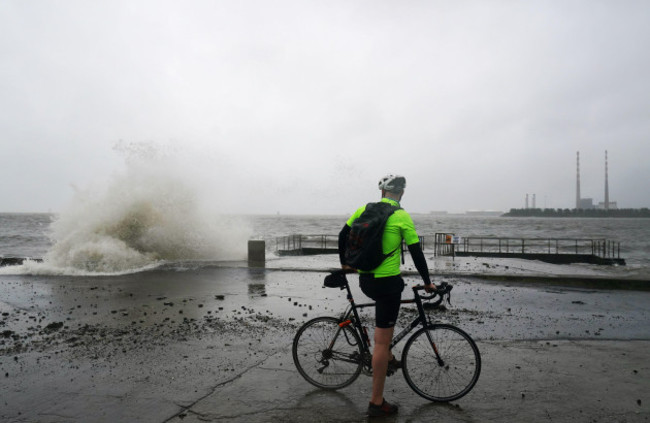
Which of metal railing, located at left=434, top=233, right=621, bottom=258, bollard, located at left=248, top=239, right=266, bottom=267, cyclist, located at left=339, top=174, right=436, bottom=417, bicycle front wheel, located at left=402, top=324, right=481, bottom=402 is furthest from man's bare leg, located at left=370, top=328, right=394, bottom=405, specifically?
metal railing, located at left=434, top=233, right=621, bottom=258

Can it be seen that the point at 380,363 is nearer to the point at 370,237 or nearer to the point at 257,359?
the point at 370,237

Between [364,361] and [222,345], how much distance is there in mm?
2352

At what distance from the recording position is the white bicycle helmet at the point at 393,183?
3.84 m

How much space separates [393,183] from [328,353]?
5.84ft

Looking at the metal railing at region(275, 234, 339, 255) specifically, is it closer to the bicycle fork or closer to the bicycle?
the bicycle

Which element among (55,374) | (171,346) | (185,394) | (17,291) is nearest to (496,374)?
(185,394)

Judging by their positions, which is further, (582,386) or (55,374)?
(55,374)

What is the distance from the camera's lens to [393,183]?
3.85 meters

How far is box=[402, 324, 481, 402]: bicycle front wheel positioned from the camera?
3955 mm

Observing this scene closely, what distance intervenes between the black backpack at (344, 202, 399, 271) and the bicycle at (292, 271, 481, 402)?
0.43 meters

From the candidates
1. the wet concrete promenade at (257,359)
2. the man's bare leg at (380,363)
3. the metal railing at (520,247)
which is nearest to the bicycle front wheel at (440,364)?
the wet concrete promenade at (257,359)

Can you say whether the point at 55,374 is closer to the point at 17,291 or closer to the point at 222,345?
the point at 222,345

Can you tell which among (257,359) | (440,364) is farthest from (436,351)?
(257,359)

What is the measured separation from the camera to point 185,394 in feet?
13.3
